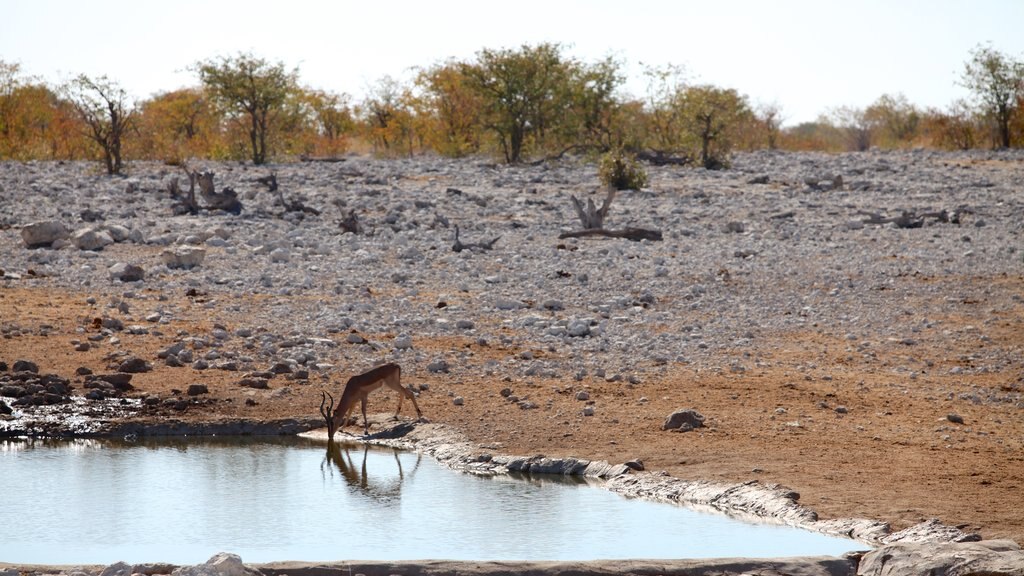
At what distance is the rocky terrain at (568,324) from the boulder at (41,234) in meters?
0.05

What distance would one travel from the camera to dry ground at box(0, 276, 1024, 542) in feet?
29.2

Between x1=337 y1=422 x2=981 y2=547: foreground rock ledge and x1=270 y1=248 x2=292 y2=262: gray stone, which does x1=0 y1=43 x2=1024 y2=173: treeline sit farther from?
x1=337 y1=422 x2=981 y2=547: foreground rock ledge

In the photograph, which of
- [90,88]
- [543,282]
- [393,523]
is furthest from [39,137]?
[393,523]

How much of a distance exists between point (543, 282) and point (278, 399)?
18.3ft

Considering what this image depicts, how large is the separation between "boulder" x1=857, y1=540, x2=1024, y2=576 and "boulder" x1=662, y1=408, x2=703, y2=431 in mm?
3695

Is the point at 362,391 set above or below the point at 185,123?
below

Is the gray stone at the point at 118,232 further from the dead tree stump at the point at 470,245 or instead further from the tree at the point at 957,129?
the tree at the point at 957,129

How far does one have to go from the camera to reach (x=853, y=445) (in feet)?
33.2

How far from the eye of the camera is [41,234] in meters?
18.1

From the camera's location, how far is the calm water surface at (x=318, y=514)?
7.72 metres

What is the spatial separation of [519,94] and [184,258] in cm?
1627

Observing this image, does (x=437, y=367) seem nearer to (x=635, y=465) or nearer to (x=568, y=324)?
(x=568, y=324)

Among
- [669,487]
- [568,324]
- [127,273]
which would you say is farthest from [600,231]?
[669,487]

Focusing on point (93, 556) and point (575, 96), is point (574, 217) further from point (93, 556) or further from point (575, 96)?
point (93, 556)
